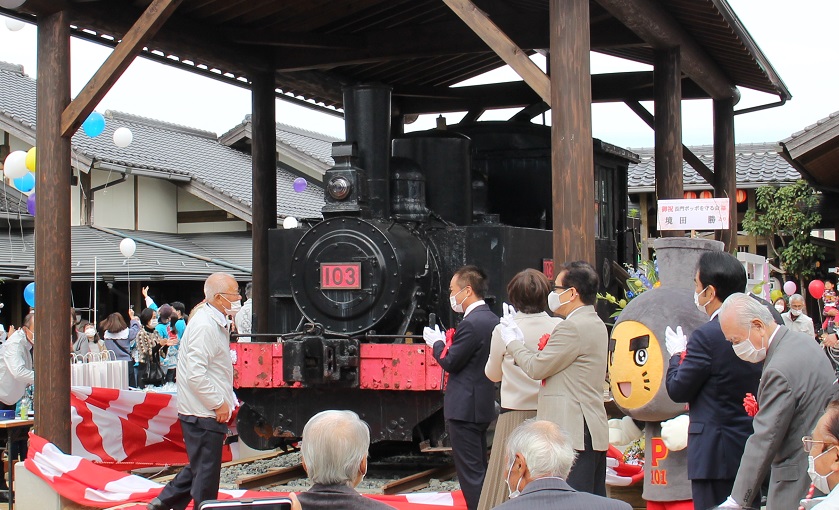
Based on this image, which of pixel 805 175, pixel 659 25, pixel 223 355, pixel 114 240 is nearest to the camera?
pixel 223 355

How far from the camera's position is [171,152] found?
21516mm

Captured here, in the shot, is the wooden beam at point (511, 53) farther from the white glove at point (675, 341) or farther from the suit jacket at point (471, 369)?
the white glove at point (675, 341)

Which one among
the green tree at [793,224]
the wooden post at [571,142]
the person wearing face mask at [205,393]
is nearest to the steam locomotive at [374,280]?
the wooden post at [571,142]

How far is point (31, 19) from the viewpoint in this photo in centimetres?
812

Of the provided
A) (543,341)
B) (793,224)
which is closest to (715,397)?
(543,341)

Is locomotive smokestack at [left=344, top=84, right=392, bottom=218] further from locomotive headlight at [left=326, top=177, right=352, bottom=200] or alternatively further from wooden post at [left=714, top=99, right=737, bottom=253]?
wooden post at [left=714, top=99, right=737, bottom=253]

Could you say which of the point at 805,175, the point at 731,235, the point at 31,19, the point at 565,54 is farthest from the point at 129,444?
the point at 805,175

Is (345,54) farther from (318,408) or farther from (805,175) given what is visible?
(805,175)

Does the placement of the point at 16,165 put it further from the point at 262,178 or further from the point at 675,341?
the point at 675,341

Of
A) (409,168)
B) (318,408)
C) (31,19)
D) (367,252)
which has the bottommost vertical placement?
(318,408)

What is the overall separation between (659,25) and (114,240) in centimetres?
→ 1113

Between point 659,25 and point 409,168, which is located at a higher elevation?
point 659,25

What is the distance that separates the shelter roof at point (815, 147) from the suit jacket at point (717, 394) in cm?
737

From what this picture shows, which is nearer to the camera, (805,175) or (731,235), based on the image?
(731,235)
